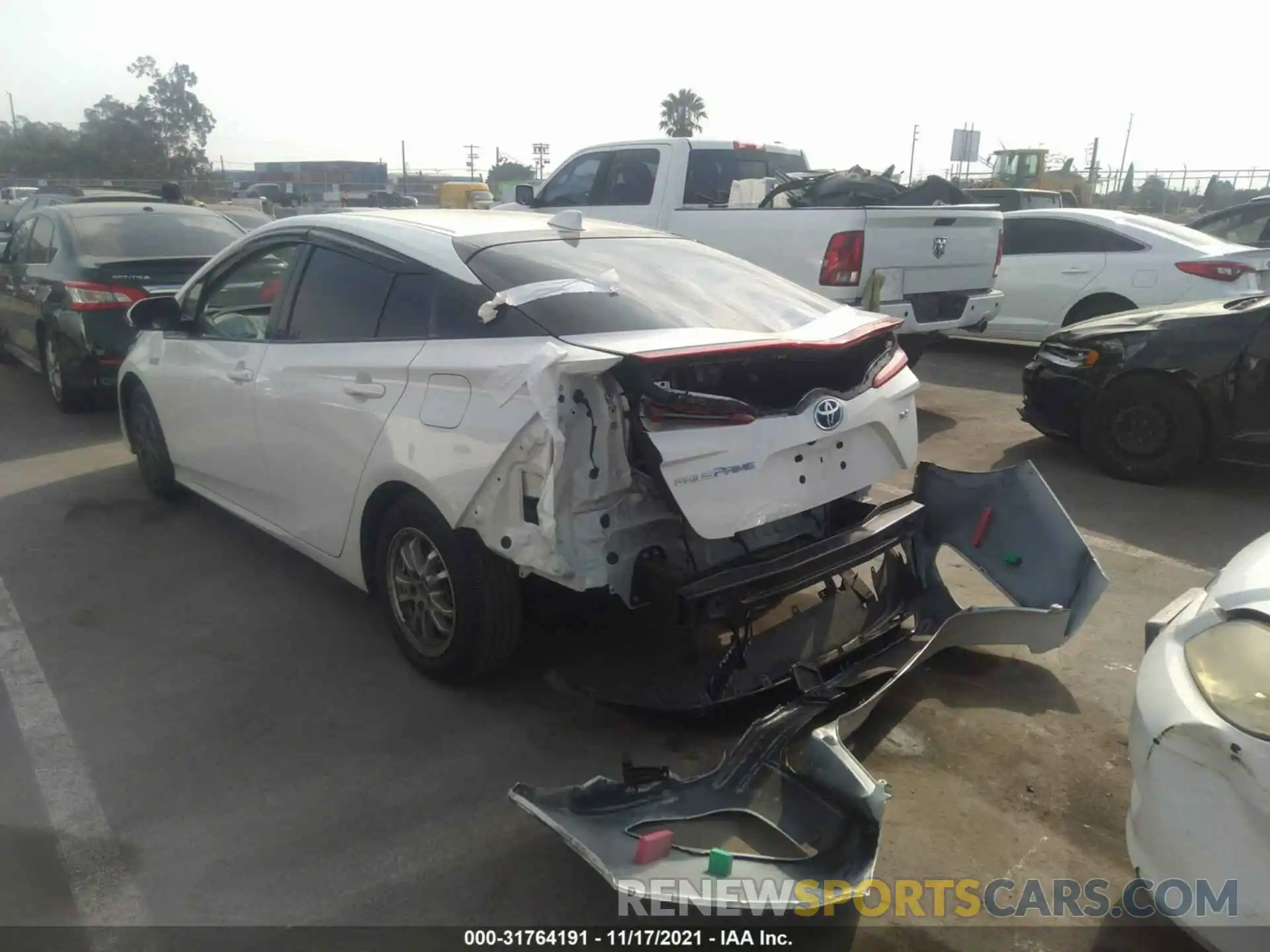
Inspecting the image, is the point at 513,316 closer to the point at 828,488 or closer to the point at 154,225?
the point at 828,488

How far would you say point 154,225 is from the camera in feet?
27.7

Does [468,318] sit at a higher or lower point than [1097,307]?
higher

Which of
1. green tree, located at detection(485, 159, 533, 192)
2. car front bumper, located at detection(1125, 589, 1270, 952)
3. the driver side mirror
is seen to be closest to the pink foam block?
car front bumper, located at detection(1125, 589, 1270, 952)

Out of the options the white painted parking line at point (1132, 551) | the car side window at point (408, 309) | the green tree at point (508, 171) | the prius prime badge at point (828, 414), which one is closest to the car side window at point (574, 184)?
the white painted parking line at point (1132, 551)

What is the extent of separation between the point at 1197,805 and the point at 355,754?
262cm

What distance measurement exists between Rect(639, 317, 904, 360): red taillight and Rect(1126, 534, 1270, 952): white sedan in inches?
57.1

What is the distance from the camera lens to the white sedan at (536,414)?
3070 mm

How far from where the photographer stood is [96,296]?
766 cm

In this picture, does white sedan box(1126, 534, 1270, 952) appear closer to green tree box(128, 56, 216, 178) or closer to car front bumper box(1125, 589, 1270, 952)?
car front bumper box(1125, 589, 1270, 952)

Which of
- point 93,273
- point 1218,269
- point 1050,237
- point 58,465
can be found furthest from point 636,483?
point 1050,237

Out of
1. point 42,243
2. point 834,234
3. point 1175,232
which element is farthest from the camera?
point 1175,232

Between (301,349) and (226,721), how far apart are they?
159cm

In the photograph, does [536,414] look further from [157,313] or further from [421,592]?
[157,313]

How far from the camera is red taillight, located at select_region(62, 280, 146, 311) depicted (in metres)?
7.66
